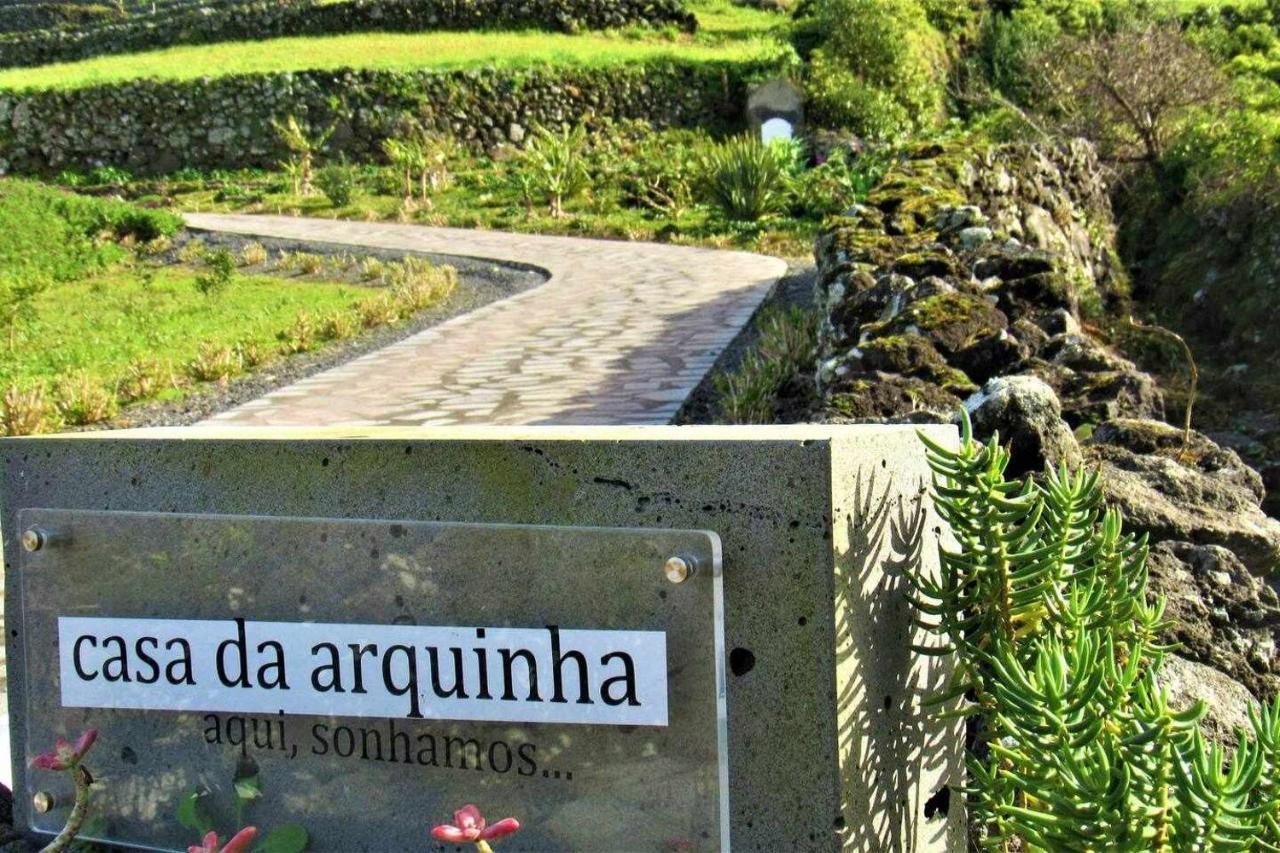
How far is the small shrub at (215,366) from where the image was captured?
30.6 feet

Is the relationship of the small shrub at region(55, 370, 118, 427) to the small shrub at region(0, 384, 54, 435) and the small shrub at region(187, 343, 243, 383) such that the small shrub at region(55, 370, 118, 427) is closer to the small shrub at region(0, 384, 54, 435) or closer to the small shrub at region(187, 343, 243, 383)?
the small shrub at region(0, 384, 54, 435)

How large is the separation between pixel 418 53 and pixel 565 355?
66.1 ft

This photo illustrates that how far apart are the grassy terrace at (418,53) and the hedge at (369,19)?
467mm

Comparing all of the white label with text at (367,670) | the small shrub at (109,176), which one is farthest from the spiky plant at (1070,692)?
the small shrub at (109,176)

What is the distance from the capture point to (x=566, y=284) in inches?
510

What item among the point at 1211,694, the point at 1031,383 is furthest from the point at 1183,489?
the point at 1211,694

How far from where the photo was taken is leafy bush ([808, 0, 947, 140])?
22.1 metres

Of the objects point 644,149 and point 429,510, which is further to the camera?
point 644,149

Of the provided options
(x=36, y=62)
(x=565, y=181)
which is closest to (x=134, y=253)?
(x=565, y=181)

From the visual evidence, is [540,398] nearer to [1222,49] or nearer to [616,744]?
[616,744]

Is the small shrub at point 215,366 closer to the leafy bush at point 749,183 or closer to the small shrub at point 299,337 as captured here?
the small shrub at point 299,337

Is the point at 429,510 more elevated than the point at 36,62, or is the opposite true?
the point at 36,62

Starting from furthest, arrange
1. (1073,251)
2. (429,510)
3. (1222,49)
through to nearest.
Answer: (1222,49)
(1073,251)
(429,510)

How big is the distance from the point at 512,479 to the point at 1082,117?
41.0 feet
